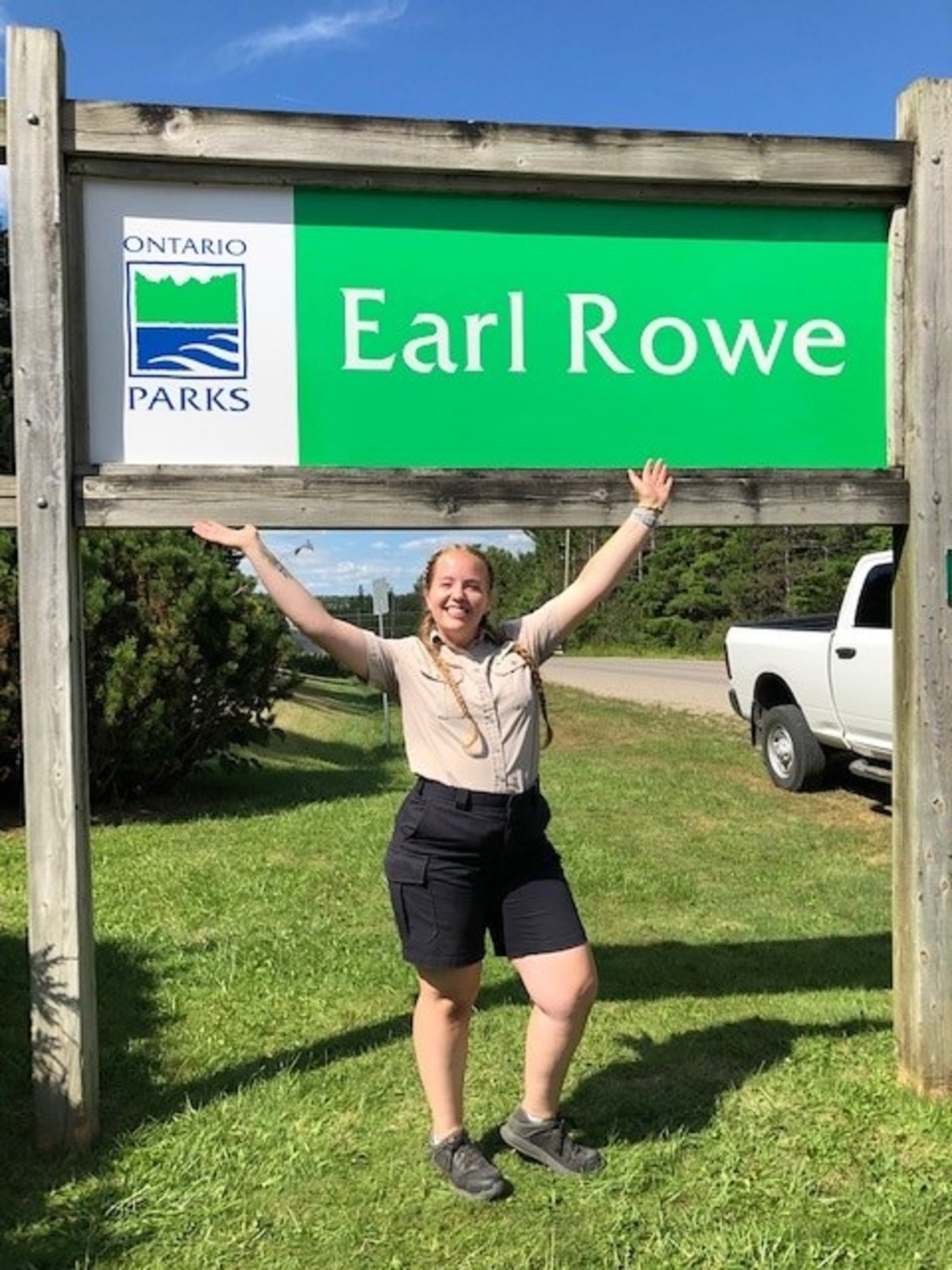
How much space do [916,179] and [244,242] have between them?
2012 mm

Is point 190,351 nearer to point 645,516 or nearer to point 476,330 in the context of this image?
point 476,330

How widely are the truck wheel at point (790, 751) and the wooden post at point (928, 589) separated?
20.6ft

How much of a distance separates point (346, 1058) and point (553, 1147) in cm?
98

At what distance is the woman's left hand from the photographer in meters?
3.42

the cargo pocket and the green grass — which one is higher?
the cargo pocket

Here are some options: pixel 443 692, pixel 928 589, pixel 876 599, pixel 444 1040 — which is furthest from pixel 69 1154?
pixel 876 599

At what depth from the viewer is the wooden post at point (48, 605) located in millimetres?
3205

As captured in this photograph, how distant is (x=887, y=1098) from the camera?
11.9 ft

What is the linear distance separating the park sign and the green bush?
16.9 ft

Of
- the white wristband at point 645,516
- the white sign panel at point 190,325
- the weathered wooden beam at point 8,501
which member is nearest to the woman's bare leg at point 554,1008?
the white wristband at point 645,516

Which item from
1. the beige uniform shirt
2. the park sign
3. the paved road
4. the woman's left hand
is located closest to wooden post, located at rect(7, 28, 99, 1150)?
the park sign

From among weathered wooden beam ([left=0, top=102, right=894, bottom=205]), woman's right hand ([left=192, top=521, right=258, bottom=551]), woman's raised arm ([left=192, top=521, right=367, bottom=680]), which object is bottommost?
woman's raised arm ([left=192, top=521, right=367, bottom=680])

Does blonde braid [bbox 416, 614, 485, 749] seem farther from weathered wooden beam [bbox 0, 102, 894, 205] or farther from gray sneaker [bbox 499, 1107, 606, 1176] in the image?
weathered wooden beam [bbox 0, 102, 894, 205]

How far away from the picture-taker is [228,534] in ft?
10.4
